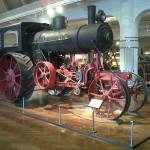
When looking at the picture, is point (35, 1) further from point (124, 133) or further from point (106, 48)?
point (124, 133)

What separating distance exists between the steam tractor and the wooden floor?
323 mm

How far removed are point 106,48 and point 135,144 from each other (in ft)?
7.78

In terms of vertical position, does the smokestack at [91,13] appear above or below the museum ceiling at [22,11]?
below

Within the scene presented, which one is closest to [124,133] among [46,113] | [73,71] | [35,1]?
[46,113]

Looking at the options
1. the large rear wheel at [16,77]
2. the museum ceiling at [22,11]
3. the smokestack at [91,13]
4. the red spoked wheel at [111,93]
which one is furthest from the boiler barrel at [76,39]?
the museum ceiling at [22,11]

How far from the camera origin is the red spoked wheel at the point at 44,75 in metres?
5.54

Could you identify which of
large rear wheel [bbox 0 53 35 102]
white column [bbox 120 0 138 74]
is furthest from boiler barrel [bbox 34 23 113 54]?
white column [bbox 120 0 138 74]

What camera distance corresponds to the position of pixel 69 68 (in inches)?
232

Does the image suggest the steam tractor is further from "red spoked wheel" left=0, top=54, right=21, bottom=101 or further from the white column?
the white column

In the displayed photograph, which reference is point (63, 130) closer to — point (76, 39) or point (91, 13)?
point (76, 39)

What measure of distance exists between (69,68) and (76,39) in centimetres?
88

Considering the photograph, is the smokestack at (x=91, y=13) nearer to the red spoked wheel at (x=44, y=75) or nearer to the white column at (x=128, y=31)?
the red spoked wheel at (x=44, y=75)

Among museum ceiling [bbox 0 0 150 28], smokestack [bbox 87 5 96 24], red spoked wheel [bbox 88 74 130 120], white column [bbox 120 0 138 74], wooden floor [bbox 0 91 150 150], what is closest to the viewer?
wooden floor [bbox 0 91 150 150]

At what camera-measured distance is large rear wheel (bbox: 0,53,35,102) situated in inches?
225
